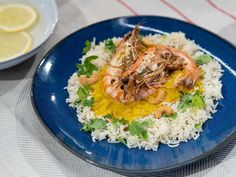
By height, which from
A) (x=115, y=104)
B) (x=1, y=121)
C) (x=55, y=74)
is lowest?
(x=1, y=121)

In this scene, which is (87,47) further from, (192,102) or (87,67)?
(192,102)

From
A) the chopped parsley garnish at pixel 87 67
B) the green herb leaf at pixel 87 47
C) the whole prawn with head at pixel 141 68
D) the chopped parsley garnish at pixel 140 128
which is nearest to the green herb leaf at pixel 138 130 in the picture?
the chopped parsley garnish at pixel 140 128

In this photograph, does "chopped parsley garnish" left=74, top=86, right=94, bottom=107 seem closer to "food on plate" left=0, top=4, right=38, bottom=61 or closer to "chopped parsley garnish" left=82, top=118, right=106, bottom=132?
"chopped parsley garnish" left=82, top=118, right=106, bottom=132

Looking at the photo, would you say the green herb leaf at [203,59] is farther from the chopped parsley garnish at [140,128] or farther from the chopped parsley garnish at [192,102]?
the chopped parsley garnish at [140,128]

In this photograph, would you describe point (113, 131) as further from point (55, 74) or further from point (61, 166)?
point (55, 74)

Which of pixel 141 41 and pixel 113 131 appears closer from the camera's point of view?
pixel 113 131

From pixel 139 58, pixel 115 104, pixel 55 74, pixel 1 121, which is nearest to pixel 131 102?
pixel 115 104

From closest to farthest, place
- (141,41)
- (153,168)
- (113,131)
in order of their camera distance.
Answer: (153,168)
(113,131)
(141,41)

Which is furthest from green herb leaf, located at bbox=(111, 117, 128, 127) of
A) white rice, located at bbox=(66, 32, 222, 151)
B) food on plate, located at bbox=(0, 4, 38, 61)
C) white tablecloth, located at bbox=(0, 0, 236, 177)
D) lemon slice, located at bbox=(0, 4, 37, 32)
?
lemon slice, located at bbox=(0, 4, 37, 32)
